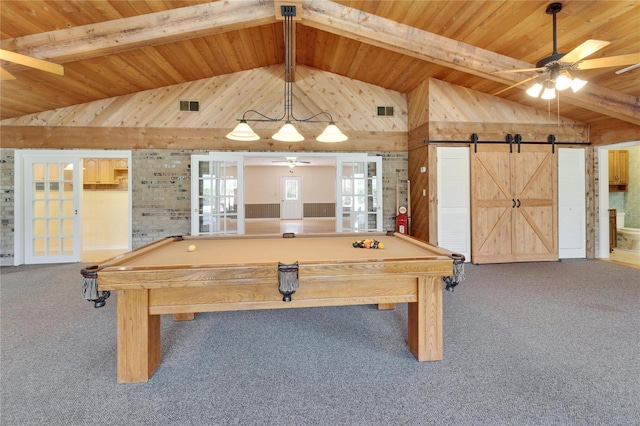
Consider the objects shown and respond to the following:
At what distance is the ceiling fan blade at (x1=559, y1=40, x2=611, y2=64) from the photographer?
7.82 ft

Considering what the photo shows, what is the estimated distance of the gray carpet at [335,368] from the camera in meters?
1.71

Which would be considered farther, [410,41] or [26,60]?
[410,41]

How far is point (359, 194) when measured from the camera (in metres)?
6.09

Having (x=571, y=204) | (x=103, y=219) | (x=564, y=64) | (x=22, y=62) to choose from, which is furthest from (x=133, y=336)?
(x=571, y=204)

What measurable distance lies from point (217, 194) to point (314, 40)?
3.23 m

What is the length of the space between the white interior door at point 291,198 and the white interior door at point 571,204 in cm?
1006

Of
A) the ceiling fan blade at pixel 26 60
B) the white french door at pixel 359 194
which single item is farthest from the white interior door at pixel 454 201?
the ceiling fan blade at pixel 26 60

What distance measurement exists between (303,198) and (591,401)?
12721 mm

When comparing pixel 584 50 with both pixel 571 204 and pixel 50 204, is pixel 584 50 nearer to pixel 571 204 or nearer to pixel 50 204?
pixel 571 204

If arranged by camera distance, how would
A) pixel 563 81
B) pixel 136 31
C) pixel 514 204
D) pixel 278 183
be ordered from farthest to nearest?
pixel 278 183 < pixel 514 204 < pixel 136 31 < pixel 563 81

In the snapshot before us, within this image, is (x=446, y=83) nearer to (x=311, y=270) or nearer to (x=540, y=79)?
(x=540, y=79)

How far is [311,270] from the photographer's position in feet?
6.32

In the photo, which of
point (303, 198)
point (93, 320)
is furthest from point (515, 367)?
point (303, 198)

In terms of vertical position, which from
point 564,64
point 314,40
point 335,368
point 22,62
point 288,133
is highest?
point 314,40
